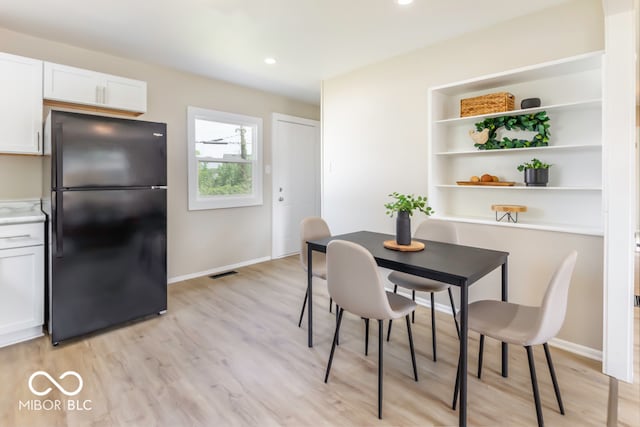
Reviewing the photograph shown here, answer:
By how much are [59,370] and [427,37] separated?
12.3ft

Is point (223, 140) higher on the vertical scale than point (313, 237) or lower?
higher

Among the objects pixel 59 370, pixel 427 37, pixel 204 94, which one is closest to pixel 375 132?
pixel 427 37

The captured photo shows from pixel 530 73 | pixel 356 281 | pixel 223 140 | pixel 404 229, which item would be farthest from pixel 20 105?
pixel 530 73

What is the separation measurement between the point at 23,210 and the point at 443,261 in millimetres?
3426

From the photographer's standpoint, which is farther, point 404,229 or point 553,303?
point 404,229

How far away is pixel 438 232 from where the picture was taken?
2605 millimetres

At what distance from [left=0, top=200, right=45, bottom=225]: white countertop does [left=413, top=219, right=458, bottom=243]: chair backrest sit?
294cm

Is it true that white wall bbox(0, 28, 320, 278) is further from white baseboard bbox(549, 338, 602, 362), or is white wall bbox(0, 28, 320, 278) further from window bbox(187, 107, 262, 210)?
white baseboard bbox(549, 338, 602, 362)

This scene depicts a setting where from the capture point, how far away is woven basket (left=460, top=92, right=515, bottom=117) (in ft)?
8.44

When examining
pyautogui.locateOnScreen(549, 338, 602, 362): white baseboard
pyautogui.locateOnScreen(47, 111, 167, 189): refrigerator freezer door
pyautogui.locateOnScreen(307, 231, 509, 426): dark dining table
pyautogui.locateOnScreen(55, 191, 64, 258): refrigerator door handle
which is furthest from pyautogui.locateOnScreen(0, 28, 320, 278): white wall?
pyautogui.locateOnScreen(549, 338, 602, 362): white baseboard

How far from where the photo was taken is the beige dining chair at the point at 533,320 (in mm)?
1495

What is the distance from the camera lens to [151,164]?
9.06 ft

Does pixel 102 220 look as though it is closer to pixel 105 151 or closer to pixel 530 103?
pixel 105 151

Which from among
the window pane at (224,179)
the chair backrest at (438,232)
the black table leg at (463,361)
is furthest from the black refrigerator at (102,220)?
the black table leg at (463,361)
